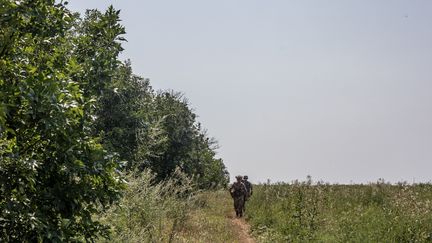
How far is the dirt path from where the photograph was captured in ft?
56.1

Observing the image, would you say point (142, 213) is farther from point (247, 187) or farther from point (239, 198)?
point (247, 187)

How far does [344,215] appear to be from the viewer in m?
18.0

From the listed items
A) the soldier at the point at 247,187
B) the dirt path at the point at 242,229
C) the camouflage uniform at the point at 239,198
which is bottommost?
the dirt path at the point at 242,229

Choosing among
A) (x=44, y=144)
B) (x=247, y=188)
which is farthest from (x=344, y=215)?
(x=44, y=144)

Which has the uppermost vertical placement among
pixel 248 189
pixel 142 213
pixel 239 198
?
pixel 248 189

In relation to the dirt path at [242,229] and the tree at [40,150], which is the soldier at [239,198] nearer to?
the dirt path at [242,229]

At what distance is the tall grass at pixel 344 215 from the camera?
14398 mm

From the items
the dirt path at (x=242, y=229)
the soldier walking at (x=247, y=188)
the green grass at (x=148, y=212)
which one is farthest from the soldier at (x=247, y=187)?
the green grass at (x=148, y=212)

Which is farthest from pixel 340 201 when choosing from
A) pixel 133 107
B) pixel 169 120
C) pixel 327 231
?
pixel 169 120

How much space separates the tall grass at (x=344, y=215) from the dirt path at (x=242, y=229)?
0.33 m

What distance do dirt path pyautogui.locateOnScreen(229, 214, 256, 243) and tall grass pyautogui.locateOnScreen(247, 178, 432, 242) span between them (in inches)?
13.2

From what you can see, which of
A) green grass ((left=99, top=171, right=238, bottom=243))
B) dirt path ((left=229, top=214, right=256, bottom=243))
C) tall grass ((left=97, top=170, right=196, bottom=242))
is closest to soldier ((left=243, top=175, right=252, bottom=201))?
dirt path ((left=229, top=214, right=256, bottom=243))

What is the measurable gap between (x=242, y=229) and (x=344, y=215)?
4.19 m

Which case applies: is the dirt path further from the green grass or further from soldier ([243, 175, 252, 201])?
the green grass
